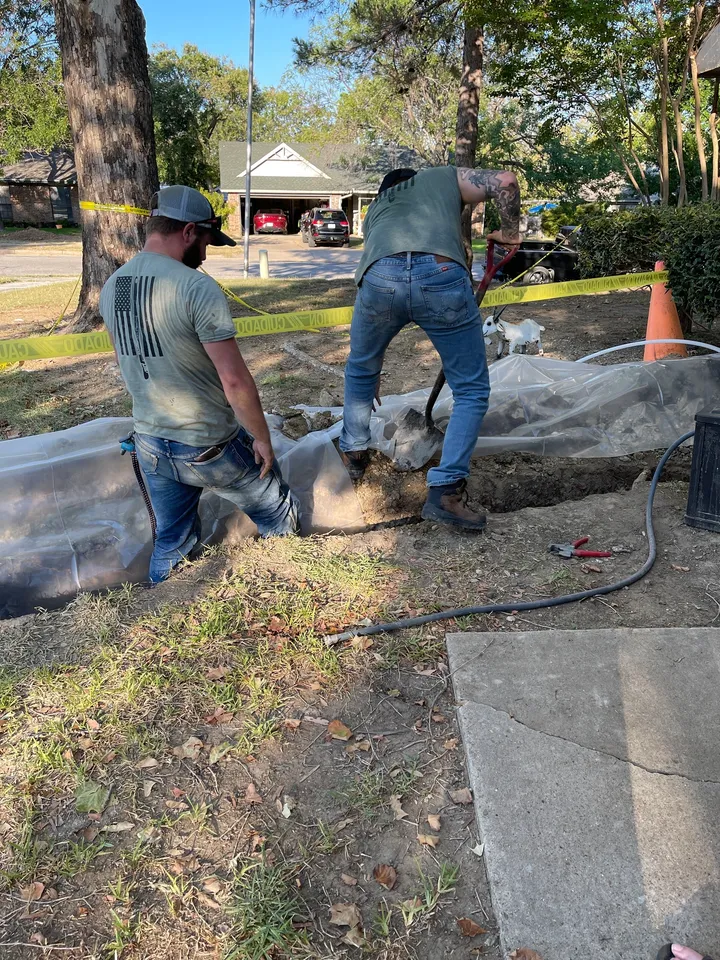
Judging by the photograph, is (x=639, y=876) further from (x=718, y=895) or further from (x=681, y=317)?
(x=681, y=317)

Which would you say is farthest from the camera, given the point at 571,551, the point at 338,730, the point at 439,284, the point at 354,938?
the point at 571,551

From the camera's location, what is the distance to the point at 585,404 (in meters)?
5.30

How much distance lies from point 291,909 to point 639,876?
89 cm

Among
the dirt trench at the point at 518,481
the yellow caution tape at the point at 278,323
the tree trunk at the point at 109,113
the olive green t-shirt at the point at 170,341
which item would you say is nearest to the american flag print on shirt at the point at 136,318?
the olive green t-shirt at the point at 170,341

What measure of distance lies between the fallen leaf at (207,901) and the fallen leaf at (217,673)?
2.69ft

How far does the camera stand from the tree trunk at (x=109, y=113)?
7.18 meters

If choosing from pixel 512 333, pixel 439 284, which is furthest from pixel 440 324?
pixel 512 333

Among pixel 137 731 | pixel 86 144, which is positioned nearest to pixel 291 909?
pixel 137 731

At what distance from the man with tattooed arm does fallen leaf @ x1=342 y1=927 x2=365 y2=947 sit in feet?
6.78

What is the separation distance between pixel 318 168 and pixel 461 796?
53.2m

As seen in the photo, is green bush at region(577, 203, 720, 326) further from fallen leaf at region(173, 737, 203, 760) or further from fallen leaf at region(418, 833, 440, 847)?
fallen leaf at region(173, 737, 203, 760)

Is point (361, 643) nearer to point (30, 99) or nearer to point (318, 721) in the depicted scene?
point (318, 721)

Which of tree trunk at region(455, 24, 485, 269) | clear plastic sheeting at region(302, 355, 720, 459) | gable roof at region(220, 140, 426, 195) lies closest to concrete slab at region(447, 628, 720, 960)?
clear plastic sheeting at region(302, 355, 720, 459)

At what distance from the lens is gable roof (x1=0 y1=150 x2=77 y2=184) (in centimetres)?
4762
